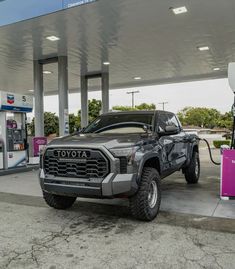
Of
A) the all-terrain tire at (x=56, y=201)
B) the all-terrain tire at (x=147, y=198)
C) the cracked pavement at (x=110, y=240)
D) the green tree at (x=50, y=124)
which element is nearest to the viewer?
the cracked pavement at (x=110, y=240)

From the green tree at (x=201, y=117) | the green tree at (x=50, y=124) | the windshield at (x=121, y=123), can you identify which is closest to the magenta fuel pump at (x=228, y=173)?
the windshield at (x=121, y=123)

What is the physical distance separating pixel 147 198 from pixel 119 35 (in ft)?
22.4

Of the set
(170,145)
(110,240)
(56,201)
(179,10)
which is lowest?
(110,240)

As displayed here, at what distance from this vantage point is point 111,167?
174 inches

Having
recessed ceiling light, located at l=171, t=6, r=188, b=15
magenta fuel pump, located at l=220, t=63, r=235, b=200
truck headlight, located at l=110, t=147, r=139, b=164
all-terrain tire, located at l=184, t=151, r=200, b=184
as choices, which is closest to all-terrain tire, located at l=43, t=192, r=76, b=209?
truck headlight, located at l=110, t=147, r=139, b=164

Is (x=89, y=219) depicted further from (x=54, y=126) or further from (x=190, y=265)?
(x=54, y=126)

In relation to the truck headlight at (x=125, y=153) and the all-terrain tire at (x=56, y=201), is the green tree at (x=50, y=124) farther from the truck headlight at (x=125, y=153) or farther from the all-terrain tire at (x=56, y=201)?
the truck headlight at (x=125, y=153)

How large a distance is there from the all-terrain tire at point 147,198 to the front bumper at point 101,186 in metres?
0.20

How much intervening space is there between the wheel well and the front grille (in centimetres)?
85

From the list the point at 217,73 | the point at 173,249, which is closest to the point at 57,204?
the point at 173,249

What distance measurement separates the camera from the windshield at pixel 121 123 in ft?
18.7

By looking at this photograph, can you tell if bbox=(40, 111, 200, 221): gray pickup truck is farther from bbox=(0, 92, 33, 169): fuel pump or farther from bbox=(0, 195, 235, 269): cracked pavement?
bbox=(0, 92, 33, 169): fuel pump

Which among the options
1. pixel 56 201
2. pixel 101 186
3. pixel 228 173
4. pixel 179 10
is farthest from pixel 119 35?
pixel 101 186

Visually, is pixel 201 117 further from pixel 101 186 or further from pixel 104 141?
pixel 101 186
